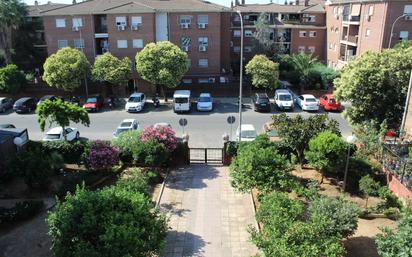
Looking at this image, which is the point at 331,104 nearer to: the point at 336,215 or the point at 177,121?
the point at 177,121

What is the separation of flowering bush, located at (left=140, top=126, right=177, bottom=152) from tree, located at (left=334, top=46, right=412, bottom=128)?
1083 cm

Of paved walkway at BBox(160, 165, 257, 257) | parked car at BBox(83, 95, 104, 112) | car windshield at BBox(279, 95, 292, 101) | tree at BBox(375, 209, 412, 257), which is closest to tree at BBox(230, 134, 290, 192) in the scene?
paved walkway at BBox(160, 165, 257, 257)

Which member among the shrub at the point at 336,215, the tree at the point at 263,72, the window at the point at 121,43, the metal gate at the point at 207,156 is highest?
the window at the point at 121,43

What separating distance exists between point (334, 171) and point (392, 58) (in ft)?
26.8

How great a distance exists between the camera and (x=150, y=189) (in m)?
19.1

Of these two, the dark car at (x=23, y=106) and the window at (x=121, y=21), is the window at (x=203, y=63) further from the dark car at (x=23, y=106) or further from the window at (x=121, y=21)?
the dark car at (x=23, y=106)

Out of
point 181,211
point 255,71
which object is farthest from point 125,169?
point 255,71

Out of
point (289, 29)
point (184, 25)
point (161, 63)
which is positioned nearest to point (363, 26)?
point (289, 29)

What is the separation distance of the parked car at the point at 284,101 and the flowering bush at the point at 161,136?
16.5 metres

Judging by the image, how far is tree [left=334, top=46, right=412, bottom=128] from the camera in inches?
853

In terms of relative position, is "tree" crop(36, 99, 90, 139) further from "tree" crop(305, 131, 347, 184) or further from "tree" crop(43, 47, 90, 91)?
"tree" crop(43, 47, 90, 91)

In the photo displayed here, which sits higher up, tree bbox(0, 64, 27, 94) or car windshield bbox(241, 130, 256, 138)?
A: tree bbox(0, 64, 27, 94)

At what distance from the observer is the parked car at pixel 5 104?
116 ft

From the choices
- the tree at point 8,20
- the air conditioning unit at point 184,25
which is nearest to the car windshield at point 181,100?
the air conditioning unit at point 184,25
